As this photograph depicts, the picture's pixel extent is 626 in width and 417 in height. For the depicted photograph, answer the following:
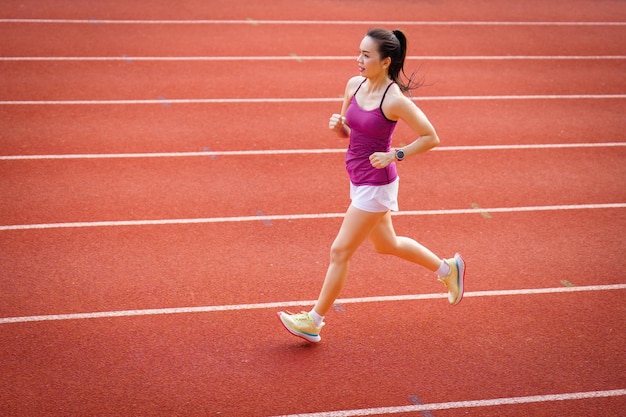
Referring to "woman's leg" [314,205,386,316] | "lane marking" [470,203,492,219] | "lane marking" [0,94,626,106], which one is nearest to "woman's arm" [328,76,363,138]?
"woman's leg" [314,205,386,316]

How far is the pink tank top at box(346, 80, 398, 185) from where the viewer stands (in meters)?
4.42

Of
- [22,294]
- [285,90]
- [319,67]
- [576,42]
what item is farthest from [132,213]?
[576,42]

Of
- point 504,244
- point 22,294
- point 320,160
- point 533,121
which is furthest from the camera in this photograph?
point 533,121

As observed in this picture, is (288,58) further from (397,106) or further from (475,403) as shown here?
(475,403)

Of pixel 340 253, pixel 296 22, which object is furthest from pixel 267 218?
pixel 296 22

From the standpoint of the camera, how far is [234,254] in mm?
5961

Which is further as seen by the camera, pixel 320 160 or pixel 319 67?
pixel 319 67

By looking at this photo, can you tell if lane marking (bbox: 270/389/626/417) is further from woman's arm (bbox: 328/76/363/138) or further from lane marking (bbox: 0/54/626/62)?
lane marking (bbox: 0/54/626/62)

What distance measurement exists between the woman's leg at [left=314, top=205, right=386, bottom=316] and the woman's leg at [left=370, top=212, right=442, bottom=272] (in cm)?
12

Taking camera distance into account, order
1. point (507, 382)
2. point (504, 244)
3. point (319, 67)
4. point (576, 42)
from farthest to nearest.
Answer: point (576, 42), point (319, 67), point (504, 244), point (507, 382)

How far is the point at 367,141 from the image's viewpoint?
450cm

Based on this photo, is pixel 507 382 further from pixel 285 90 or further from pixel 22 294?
pixel 285 90

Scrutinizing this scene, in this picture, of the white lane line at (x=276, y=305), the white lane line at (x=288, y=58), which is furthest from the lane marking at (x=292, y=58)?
the white lane line at (x=276, y=305)

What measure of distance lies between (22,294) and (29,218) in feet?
3.77
